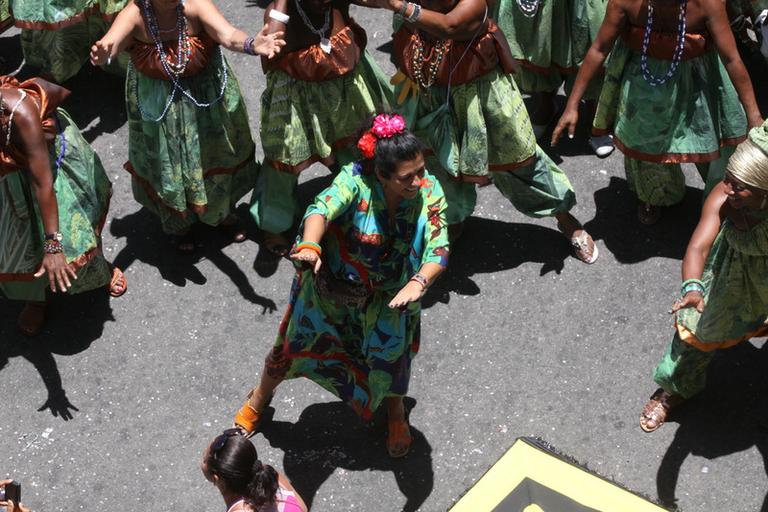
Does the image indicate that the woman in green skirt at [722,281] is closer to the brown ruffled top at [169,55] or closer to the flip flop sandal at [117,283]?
the brown ruffled top at [169,55]

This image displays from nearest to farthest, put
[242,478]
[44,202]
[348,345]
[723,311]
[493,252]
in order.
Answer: [242,478], [723,311], [348,345], [44,202], [493,252]

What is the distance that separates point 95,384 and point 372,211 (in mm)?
1992

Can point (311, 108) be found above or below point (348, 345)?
above

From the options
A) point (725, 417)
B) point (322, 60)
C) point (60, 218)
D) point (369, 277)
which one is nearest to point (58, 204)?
point (60, 218)

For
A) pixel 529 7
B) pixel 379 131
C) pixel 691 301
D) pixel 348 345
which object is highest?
pixel 379 131

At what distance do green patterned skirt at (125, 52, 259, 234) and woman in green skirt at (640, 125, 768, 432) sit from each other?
92.8 inches

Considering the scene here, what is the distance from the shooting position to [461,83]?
17.8 ft

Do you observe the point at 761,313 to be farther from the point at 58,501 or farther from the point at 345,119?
the point at 58,501

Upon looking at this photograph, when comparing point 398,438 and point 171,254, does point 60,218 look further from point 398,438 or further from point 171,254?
point 398,438

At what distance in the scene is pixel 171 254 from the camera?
6.27 metres

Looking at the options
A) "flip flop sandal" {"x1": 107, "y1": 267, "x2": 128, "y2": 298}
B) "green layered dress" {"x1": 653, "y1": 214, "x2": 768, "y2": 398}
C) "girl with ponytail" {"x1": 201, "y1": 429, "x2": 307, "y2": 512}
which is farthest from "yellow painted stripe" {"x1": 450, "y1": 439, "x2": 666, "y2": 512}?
"flip flop sandal" {"x1": 107, "y1": 267, "x2": 128, "y2": 298}

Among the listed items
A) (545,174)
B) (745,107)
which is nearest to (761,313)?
(745,107)

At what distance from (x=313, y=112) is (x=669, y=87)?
1.71 metres

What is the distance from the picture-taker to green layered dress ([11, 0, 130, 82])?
22.0ft
